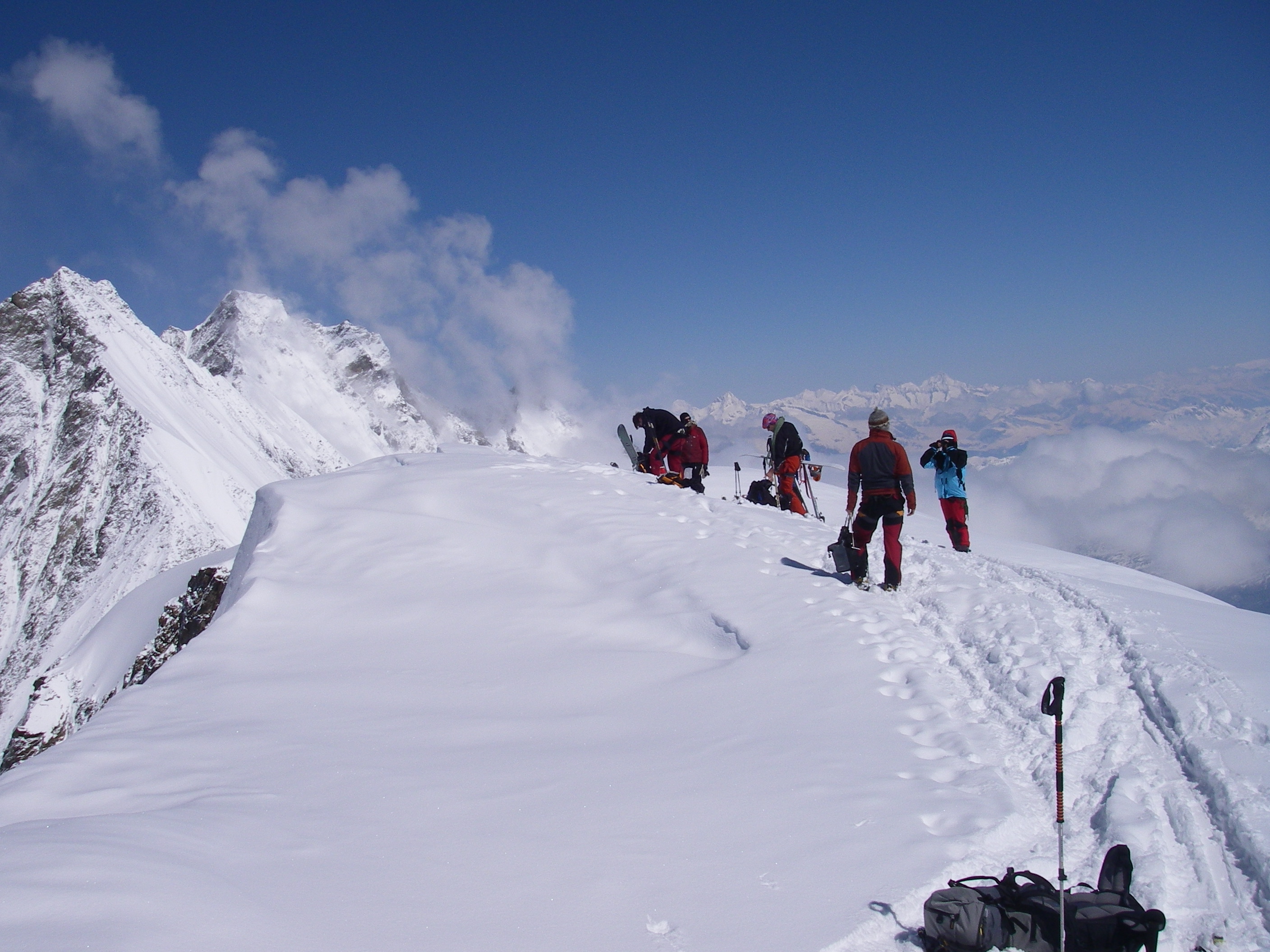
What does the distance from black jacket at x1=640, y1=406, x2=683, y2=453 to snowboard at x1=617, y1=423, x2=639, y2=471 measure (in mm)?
1038

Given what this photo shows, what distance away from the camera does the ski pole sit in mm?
3045

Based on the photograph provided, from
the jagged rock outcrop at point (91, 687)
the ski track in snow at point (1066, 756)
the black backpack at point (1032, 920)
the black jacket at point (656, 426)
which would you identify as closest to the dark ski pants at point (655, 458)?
the black jacket at point (656, 426)

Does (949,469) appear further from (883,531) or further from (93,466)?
(93,466)

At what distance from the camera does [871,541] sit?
1212cm

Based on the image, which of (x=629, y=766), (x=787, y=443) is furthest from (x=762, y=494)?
(x=629, y=766)

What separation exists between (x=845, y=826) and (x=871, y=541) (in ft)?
29.1

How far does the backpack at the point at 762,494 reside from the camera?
1673 centimetres

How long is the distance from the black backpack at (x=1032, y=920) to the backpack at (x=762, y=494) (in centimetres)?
1338

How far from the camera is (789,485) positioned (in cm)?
1573

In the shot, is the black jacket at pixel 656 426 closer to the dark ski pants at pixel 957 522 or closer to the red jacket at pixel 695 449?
the red jacket at pixel 695 449

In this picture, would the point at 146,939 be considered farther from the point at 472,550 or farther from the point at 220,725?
the point at 472,550

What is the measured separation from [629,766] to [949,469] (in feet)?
35.2

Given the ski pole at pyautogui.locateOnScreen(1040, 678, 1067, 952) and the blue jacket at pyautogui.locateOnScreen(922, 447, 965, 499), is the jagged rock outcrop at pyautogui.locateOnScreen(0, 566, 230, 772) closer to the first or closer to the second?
the blue jacket at pyautogui.locateOnScreen(922, 447, 965, 499)

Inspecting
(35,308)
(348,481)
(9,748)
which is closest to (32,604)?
(35,308)
